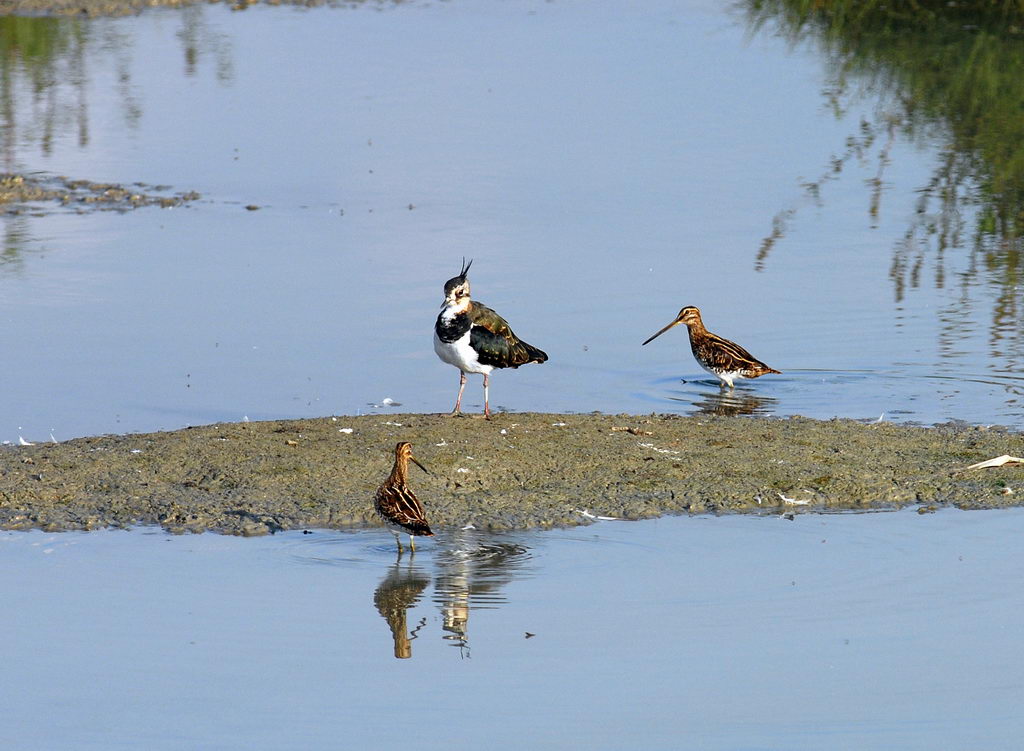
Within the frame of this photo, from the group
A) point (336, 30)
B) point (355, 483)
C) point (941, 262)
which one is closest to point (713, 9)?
point (336, 30)

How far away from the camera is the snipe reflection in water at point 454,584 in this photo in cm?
783

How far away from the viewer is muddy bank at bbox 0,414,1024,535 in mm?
9578

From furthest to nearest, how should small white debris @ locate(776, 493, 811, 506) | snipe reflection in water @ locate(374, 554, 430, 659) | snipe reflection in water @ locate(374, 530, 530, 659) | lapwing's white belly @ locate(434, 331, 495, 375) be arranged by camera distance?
lapwing's white belly @ locate(434, 331, 495, 375) → small white debris @ locate(776, 493, 811, 506) → snipe reflection in water @ locate(374, 530, 530, 659) → snipe reflection in water @ locate(374, 554, 430, 659)

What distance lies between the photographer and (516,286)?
15.0 m

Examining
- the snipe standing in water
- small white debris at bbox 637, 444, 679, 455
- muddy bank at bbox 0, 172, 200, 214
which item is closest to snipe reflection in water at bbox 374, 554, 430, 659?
small white debris at bbox 637, 444, 679, 455

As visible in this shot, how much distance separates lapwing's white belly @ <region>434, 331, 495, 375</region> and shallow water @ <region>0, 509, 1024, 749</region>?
2.48m

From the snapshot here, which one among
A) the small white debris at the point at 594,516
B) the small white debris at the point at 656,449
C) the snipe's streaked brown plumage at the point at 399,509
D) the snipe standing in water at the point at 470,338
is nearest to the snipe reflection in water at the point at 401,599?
the snipe's streaked brown plumage at the point at 399,509

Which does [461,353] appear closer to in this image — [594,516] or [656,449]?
[656,449]

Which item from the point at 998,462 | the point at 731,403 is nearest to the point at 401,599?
the point at 998,462

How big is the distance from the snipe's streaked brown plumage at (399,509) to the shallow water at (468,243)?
2.95 m

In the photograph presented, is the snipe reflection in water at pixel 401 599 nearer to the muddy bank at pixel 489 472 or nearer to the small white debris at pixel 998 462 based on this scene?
the muddy bank at pixel 489 472

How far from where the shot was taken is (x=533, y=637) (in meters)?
7.66

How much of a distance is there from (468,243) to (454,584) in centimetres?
822

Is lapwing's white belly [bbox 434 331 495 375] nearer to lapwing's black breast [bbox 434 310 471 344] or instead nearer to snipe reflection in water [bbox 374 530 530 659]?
lapwing's black breast [bbox 434 310 471 344]
